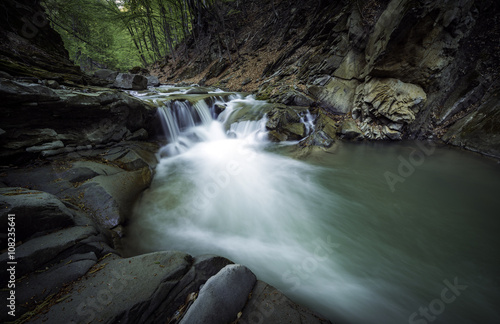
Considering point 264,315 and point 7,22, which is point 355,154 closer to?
point 264,315

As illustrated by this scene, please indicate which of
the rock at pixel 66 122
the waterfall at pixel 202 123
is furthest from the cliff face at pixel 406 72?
the rock at pixel 66 122

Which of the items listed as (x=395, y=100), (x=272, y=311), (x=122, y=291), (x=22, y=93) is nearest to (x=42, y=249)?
(x=122, y=291)

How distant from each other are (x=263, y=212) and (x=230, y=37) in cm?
2176

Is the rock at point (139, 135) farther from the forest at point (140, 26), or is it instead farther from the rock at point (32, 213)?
the forest at point (140, 26)

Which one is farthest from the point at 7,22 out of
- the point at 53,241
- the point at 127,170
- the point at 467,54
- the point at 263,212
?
the point at 467,54

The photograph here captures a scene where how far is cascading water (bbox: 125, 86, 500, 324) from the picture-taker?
8.54ft

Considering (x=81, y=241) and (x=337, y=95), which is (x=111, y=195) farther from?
(x=337, y=95)

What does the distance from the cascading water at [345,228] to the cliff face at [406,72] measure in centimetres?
167

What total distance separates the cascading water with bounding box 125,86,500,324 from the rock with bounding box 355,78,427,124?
1.82m

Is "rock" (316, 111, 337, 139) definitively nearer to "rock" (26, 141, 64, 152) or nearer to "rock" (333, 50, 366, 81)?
"rock" (333, 50, 366, 81)

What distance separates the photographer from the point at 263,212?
14.5ft

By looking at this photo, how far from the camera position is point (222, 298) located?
1.82 metres

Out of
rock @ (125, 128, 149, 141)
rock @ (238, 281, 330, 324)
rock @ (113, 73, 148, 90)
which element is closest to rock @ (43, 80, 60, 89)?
rock @ (125, 128, 149, 141)

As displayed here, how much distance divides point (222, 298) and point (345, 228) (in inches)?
121
